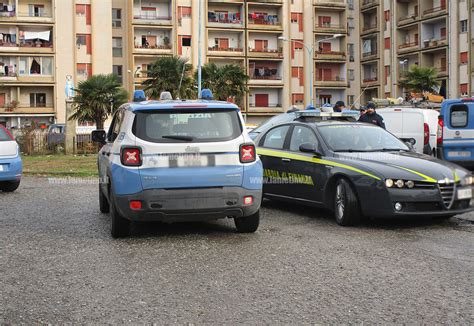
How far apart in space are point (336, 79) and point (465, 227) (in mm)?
63947

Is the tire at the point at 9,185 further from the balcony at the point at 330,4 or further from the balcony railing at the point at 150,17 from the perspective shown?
the balcony at the point at 330,4

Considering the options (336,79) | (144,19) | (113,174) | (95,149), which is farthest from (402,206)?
(336,79)

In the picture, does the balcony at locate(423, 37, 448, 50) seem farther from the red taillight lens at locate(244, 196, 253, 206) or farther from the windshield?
the red taillight lens at locate(244, 196, 253, 206)

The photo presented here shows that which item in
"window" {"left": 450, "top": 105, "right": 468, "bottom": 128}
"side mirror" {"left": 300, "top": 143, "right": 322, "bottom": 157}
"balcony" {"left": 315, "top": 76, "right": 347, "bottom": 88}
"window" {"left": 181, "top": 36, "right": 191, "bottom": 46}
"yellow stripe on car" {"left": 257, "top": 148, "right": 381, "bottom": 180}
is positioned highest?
"window" {"left": 181, "top": 36, "right": 191, "bottom": 46}

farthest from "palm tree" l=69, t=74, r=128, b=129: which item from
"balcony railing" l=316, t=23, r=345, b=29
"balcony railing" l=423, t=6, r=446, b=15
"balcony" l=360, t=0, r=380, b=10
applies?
"balcony" l=360, t=0, r=380, b=10

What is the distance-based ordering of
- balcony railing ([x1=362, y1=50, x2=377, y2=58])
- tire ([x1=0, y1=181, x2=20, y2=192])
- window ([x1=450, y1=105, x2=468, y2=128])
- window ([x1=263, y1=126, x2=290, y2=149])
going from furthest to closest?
balcony railing ([x1=362, y1=50, x2=377, y2=58]), window ([x1=450, y1=105, x2=468, y2=128]), tire ([x1=0, y1=181, x2=20, y2=192]), window ([x1=263, y1=126, x2=290, y2=149])

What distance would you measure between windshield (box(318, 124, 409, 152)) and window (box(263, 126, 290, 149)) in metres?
0.85

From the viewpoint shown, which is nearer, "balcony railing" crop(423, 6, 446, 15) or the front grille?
the front grille

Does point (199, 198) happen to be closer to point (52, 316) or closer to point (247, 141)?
point (247, 141)

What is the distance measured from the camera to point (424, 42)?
60.1 metres

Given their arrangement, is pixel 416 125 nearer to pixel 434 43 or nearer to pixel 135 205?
pixel 135 205

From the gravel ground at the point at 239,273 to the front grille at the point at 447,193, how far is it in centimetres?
37

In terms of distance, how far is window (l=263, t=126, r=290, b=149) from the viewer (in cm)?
1073

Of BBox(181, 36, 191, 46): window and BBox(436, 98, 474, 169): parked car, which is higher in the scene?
BBox(181, 36, 191, 46): window
